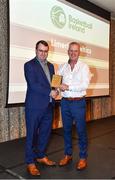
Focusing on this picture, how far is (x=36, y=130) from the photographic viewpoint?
2.40 m

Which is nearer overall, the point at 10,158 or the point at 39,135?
the point at 39,135

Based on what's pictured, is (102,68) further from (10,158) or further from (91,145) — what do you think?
(10,158)

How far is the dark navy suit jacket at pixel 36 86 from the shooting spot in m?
2.28

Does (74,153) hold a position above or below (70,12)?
→ below

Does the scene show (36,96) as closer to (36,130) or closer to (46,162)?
(36,130)

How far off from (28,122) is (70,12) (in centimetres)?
271

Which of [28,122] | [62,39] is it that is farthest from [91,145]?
[62,39]

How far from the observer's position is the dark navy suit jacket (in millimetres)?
2281

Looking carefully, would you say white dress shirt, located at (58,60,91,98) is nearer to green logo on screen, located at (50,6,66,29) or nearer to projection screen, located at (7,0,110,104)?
projection screen, located at (7,0,110,104)

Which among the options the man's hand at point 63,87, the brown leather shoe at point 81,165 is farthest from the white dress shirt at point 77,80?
the brown leather shoe at point 81,165

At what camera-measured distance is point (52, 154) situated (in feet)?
9.78

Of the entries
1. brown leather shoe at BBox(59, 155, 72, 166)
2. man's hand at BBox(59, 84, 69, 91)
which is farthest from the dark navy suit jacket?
brown leather shoe at BBox(59, 155, 72, 166)

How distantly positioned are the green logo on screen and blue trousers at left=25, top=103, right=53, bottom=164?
204 cm

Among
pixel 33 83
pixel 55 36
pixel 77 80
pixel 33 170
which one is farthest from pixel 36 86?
pixel 55 36
